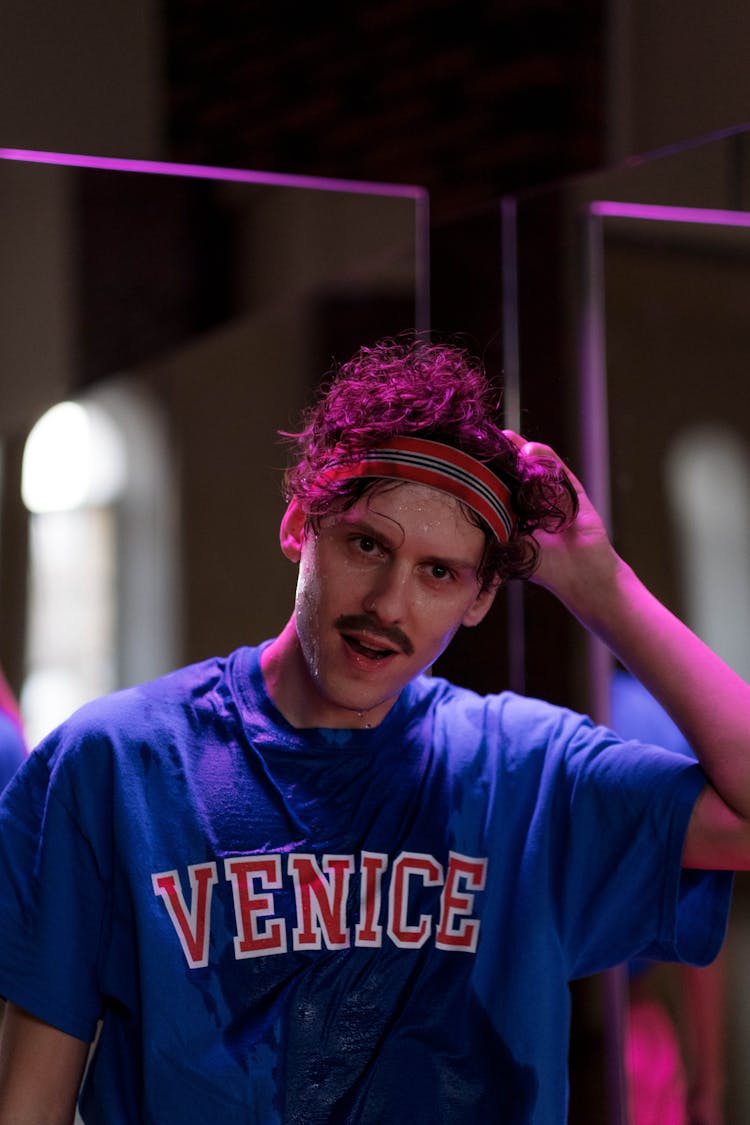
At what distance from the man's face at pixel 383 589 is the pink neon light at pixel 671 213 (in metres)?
0.53

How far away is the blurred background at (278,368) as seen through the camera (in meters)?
1.59

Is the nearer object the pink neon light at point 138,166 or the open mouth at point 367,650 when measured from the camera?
the open mouth at point 367,650

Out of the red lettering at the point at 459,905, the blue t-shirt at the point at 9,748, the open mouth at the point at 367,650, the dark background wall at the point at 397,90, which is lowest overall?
the red lettering at the point at 459,905

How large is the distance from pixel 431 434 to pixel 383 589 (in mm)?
157

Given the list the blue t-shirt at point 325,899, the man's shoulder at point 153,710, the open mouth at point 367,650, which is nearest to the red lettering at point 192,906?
the blue t-shirt at point 325,899

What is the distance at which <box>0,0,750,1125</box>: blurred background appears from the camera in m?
1.59

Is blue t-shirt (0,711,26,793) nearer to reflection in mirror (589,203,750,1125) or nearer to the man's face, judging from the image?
the man's face

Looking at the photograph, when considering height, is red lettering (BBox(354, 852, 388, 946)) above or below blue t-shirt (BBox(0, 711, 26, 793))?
below

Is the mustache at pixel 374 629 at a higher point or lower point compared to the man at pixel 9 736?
higher

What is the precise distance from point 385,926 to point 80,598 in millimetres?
515

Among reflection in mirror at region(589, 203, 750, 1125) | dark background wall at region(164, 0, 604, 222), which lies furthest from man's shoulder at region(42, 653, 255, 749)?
dark background wall at region(164, 0, 604, 222)

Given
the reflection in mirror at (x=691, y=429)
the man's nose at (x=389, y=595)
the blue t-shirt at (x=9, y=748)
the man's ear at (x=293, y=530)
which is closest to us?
the man's nose at (x=389, y=595)

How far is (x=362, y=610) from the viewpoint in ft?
4.39

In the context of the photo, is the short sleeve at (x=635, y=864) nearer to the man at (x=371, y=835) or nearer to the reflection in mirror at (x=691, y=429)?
the man at (x=371, y=835)
